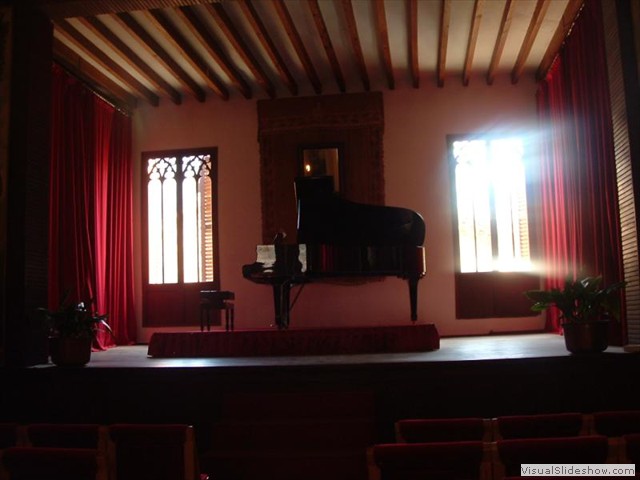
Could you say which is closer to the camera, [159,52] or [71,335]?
[71,335]

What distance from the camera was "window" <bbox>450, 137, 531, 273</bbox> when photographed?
815 cm

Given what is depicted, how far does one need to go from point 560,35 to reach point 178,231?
17.7 ft

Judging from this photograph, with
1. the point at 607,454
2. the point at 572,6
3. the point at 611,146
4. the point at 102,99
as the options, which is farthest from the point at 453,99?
the point at 607,454

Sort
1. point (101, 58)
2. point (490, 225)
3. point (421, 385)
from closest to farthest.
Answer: point (421, 385)
point (101, 58)
point (490, 225)

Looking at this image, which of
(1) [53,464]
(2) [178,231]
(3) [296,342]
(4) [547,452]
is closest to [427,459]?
(4) [547,452]

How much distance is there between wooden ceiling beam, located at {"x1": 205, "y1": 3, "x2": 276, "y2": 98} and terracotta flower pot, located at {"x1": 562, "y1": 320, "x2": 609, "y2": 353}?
439 cm

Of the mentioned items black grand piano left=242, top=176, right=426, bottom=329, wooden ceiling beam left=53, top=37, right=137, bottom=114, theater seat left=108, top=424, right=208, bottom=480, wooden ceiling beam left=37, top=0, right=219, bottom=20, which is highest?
wooden ceiling beam left=53, top=37, right=137, bottom=114

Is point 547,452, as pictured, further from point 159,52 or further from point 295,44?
point 159,52

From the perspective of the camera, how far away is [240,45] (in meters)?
6.87

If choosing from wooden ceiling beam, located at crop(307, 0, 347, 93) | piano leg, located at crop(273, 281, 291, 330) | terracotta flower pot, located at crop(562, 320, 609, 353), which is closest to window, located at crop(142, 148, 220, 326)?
wooden ceiling beam, located at crop(307, 0, 347, 93)

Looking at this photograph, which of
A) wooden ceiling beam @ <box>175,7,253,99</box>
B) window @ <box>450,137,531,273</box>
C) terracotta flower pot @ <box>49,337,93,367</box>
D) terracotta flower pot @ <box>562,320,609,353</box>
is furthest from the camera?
window @ <box>450,137,531,273</box>

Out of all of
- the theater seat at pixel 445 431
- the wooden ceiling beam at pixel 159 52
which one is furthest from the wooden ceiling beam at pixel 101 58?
the theater seat at pixel 445 431

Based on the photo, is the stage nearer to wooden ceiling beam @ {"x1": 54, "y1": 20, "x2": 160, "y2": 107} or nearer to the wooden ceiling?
the wooden ceiling

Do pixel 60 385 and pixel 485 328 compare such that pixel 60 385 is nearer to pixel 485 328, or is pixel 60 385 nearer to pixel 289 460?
pixel 289 460
